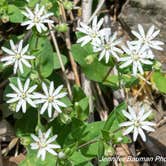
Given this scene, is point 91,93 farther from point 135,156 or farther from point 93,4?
point 93,4

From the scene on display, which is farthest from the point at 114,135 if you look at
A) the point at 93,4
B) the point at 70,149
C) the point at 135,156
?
the point at 93,4

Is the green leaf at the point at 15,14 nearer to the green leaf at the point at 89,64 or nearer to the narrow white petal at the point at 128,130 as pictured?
the green leaf at the point at 89,64

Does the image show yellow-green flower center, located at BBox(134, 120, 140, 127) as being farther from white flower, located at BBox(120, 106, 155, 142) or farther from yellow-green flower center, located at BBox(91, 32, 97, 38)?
yellow-green flower center, located at BBox(91, 32, 97, 38)

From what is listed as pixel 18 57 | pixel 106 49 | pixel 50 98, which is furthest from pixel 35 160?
pixel 106 49

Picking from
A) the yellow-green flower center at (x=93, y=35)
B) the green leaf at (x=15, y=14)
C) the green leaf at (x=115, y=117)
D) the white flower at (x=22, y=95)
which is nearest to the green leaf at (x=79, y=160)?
the green leaf at (x=115, y=117)

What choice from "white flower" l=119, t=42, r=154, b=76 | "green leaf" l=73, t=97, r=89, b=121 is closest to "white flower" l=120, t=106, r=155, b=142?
"white flower" l=119, t=42, r=154, b=76

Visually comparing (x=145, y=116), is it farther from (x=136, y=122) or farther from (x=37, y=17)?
(x=37, y=17)
